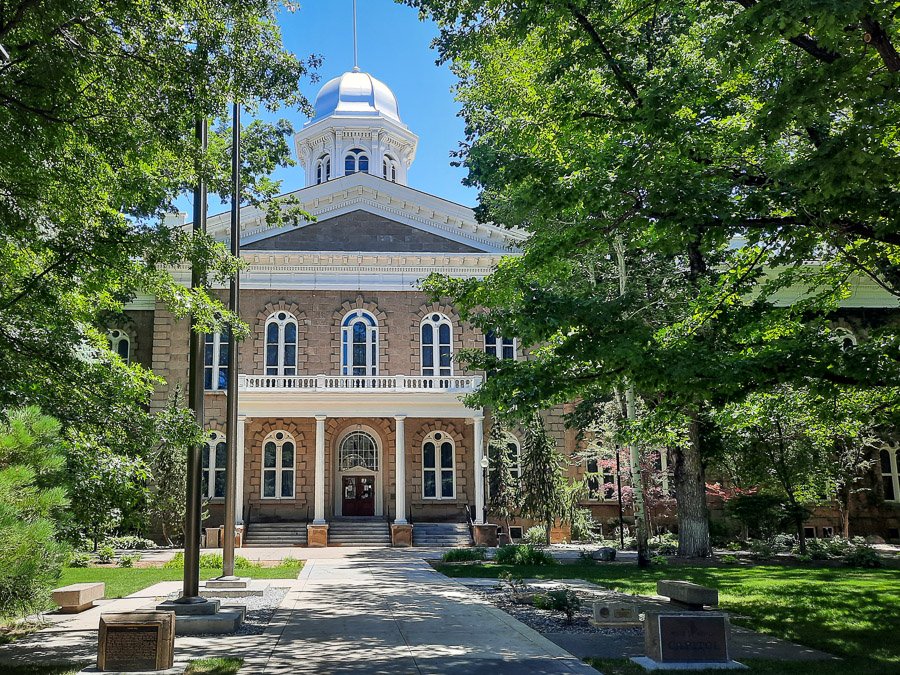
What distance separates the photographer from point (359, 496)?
111 ft

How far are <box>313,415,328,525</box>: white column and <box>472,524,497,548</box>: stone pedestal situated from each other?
228 inches

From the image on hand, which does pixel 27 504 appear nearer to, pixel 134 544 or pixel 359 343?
pixel 134 544

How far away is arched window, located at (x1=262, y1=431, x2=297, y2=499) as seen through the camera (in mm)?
32656

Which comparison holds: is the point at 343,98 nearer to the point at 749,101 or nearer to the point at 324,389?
the point at 324,389

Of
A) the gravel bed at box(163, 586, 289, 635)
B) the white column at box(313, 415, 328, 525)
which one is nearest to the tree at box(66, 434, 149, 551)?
the gravel bed at box(163, 586, 289, 635)

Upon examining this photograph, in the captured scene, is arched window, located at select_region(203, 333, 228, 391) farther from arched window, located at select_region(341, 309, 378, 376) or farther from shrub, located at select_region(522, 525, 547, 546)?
shrub, located at select_region(522, 525, 547, 546)

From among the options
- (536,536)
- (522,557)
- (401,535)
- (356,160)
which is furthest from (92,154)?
(356,160)

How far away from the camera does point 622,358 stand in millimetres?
11492

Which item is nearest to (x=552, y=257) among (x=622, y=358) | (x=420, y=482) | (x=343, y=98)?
(x=622, y=358)

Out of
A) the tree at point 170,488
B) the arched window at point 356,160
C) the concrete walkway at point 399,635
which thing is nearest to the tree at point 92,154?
the concrete walkway at point 399,635

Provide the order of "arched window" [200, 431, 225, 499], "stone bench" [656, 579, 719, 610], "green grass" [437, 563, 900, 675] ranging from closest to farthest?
"green grass" [437, 563, 900, 675] < "stone bench" [656, 579, 719, 610] < "arched window" [200, 431, 225, 499]

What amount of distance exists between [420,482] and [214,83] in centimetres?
2526

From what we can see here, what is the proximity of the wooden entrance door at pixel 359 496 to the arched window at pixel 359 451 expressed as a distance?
0.53 meters

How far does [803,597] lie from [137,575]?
15273mm
